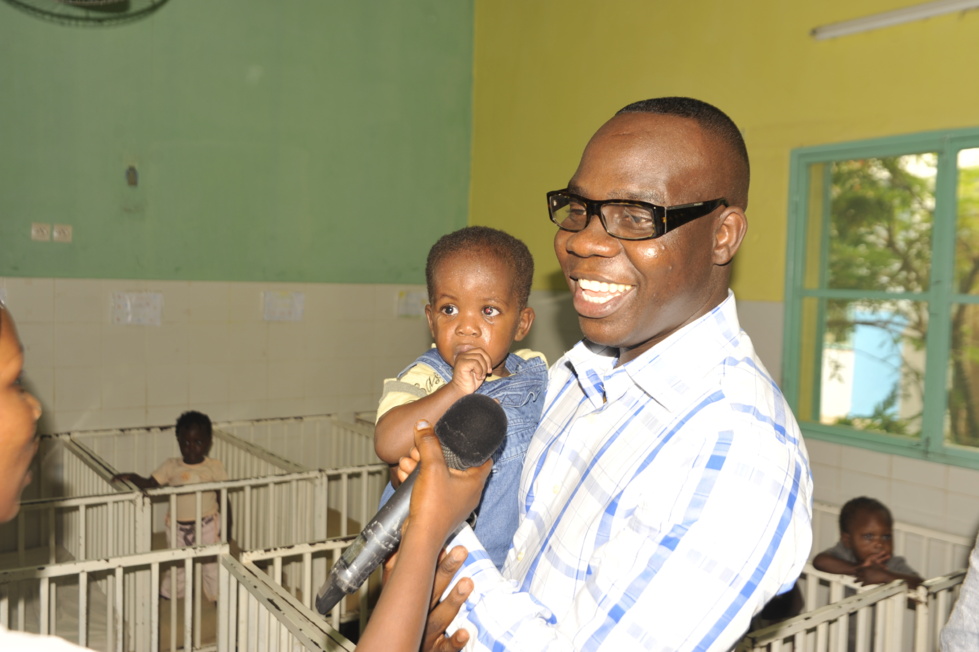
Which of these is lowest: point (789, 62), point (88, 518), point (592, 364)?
point (88, 518)

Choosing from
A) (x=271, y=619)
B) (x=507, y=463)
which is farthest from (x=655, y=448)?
(x=271, y=619)

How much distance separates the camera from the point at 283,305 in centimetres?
Answer: 551

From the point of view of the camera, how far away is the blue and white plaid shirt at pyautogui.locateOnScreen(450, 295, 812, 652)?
0.83 meters

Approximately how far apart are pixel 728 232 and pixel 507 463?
25.9 inches

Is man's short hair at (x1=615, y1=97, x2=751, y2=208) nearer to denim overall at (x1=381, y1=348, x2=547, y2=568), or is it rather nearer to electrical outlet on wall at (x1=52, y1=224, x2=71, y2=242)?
denim overall at (x1=381, y1=348, x2=547, y2=568)

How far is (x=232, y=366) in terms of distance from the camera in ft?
17.5

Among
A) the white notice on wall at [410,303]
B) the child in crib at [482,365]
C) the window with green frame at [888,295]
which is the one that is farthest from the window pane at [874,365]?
the white notice on wall at [410,303]

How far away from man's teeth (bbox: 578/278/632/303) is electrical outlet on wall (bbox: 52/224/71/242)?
457 cm

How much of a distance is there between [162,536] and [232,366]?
3.94ft

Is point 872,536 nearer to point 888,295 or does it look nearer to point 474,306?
point 888,295

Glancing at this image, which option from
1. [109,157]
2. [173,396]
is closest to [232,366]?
[173,396]

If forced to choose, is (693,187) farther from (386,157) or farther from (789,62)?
(386,157)

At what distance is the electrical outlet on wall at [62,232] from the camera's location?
4.68m

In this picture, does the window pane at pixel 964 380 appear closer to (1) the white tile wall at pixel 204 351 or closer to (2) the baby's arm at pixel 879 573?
(2) the baby's arm at pixel 879 573
